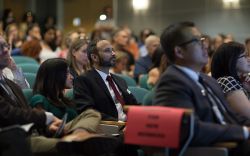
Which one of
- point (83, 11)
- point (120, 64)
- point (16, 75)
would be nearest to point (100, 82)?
point (16, 75)

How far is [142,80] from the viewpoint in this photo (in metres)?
6.53

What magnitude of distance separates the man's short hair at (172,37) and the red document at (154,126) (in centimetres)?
52

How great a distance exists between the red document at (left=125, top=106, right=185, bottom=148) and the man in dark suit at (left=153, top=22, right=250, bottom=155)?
0.20 meters

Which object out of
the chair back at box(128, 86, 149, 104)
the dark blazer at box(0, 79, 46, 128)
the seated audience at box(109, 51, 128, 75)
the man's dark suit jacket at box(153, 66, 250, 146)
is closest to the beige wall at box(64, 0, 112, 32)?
the seated audience at box(109, 51, 128, 75)

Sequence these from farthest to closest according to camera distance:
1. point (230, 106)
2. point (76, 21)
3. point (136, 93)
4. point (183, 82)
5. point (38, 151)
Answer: point (76, 21) < point (136, 93) < point (230, 106) < point (38, 151) < point (183, 82)

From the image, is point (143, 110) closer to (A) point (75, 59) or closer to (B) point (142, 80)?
(A) point (75, 59)

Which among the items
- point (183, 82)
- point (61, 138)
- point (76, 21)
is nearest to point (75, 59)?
point (61, 138)

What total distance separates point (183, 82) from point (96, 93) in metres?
1.33

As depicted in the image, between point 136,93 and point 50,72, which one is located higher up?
point 50,72

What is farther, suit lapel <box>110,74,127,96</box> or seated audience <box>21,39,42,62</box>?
seated audience <box>21,39,42,62</box>

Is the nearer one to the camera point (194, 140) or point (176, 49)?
point (194, 140)

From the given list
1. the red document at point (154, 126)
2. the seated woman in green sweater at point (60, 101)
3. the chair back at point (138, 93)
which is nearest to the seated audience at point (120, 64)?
the chair back at point (138, 93)

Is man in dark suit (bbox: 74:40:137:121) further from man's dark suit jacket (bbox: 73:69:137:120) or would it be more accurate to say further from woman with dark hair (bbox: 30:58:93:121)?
woman with dark hair (bbox: 30:58:93:121)

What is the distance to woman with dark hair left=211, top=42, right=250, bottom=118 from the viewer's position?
12.4 ft
